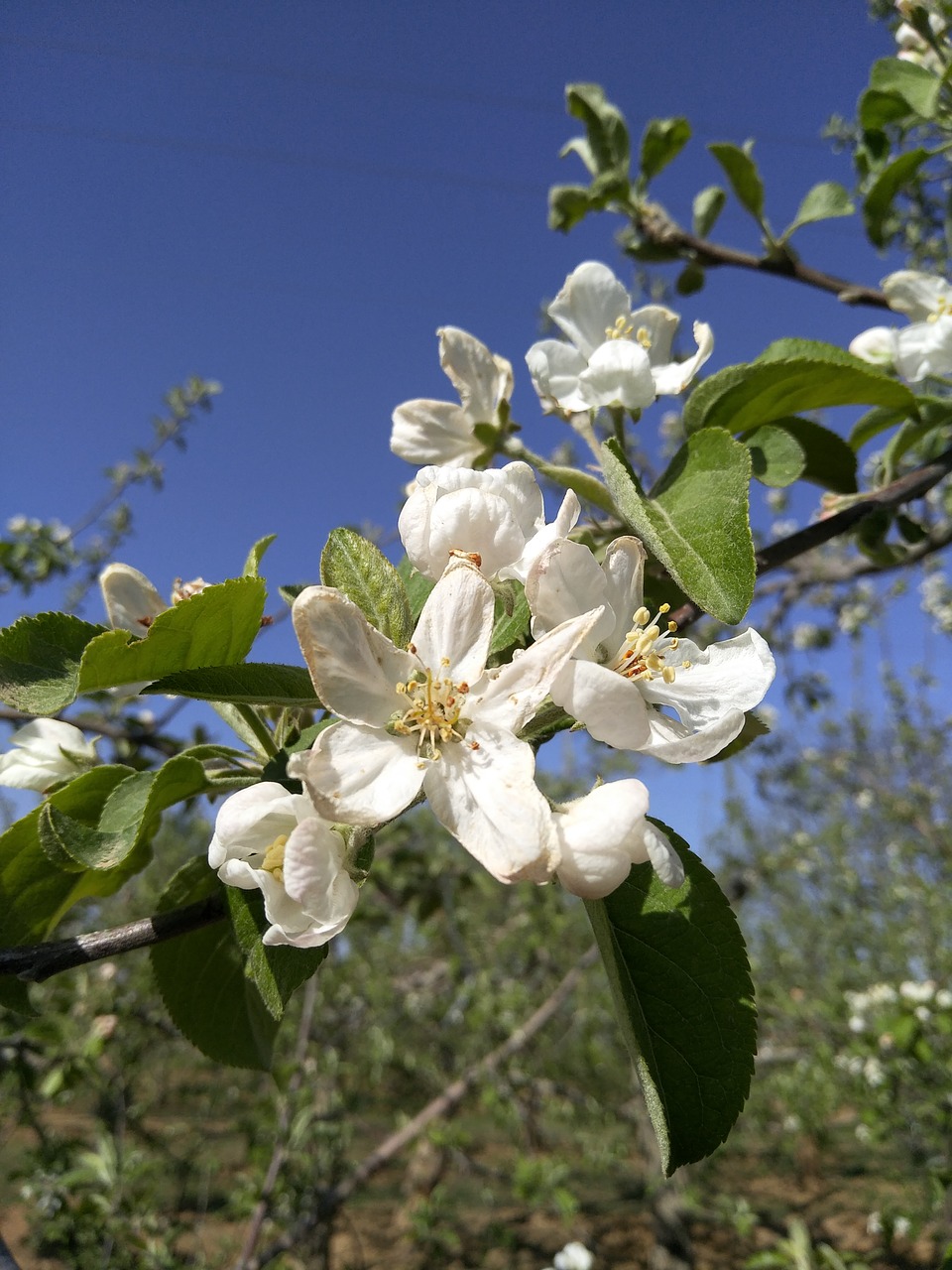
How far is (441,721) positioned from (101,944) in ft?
1.43

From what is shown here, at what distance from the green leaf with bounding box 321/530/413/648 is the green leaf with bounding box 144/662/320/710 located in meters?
0.10

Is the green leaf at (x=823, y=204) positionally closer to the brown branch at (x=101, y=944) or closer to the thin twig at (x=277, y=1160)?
the brown branch at (x=101, y=944)

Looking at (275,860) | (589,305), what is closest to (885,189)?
(589,305)

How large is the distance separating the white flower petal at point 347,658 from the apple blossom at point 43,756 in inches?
24.6

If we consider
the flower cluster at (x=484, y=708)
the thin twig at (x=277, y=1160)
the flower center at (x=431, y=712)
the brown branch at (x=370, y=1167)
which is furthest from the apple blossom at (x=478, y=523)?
the thin twig at (x=277, y=1160)

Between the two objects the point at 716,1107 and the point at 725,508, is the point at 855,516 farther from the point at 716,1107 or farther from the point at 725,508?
the point at 716,1107

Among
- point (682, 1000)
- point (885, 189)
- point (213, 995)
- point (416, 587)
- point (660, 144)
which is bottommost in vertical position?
point (213, 995)

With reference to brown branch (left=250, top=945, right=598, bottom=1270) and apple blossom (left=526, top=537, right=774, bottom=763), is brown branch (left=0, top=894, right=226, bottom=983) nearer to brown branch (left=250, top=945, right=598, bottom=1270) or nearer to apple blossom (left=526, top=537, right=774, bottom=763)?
apple blossom (left=526, top=537, right=774, bottom=763)

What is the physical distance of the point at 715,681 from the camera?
3.00 ft

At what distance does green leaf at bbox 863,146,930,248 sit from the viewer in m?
1.67

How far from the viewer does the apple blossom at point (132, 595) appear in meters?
1.13

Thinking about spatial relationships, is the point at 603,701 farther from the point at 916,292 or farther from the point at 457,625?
the point at 916,292

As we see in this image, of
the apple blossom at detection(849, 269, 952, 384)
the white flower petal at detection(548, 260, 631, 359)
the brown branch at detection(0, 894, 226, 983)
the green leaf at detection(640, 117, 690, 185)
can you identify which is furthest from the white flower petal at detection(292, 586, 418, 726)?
the green leaf at detection(640, 117, 690, 185)

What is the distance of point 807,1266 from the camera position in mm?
3512
